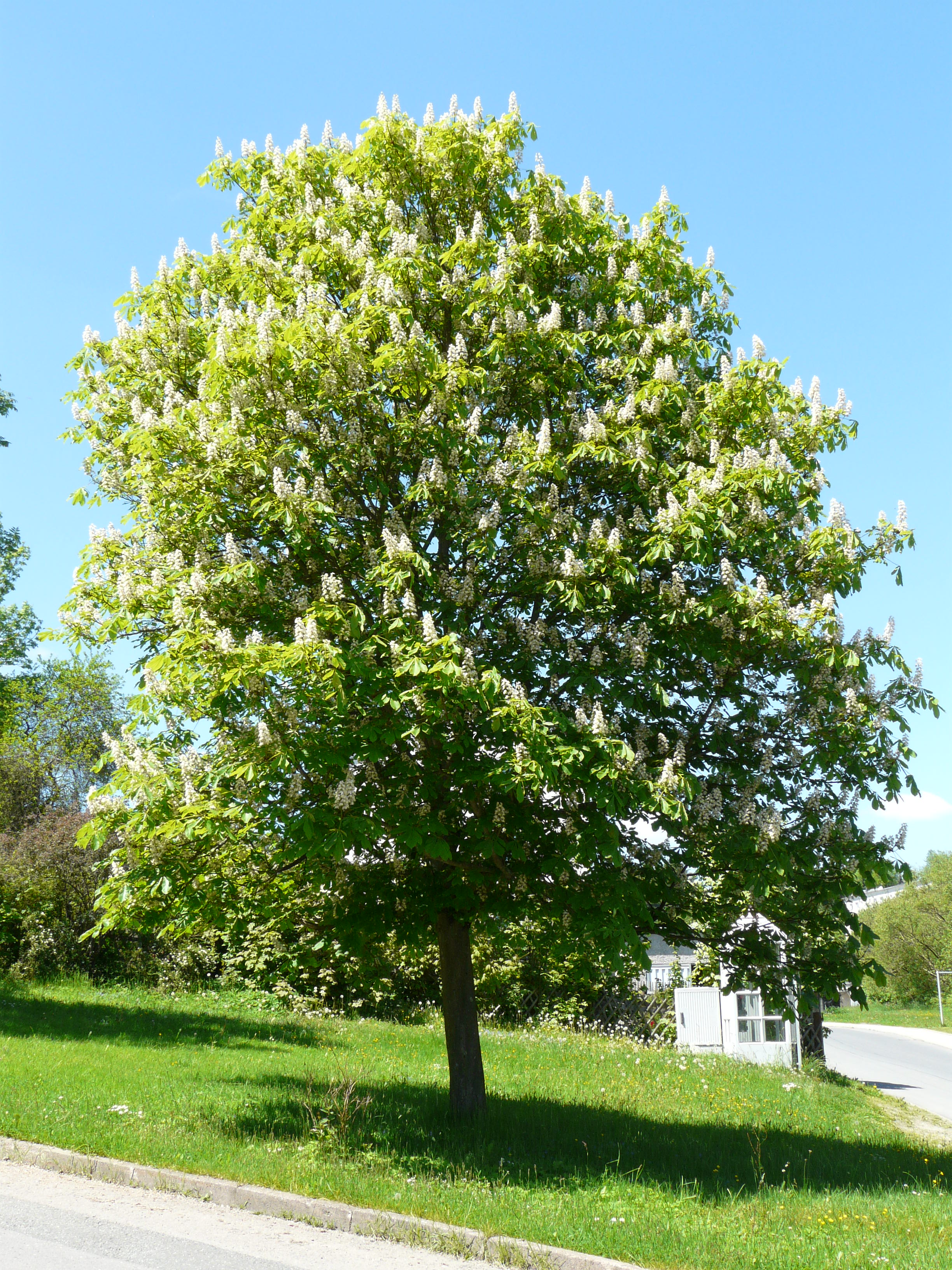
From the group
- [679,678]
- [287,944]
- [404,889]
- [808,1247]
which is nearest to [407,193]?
[679,678]

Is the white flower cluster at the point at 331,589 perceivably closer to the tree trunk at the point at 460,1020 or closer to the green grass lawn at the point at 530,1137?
the tree trunk at the point at 460,1020

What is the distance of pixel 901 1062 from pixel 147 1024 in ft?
71.5

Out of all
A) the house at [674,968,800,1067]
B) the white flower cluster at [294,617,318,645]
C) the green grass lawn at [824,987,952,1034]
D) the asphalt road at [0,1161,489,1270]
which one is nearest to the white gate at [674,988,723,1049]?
the house at [674,968,800,1067]

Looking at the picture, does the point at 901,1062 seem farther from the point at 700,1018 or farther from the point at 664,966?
the point at 700,1018

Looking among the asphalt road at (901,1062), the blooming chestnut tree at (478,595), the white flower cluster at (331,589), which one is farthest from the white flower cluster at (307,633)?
the asphalt road at (901,1062)

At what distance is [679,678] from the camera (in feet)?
34.2

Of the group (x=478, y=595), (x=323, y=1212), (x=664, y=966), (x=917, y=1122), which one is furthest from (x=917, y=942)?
(x=323, y=1212)

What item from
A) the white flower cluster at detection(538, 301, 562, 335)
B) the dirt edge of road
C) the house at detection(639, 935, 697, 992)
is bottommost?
the dirt edge of road

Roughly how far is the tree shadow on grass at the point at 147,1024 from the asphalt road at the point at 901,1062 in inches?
464

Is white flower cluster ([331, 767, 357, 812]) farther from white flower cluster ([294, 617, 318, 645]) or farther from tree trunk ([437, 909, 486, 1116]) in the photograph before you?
tree trunk ([437, 909, 486, 1116])

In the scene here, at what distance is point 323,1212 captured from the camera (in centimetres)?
782

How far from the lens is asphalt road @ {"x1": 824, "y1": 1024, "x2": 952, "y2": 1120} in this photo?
20422mm

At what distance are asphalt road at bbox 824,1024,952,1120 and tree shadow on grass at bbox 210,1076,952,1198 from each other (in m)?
7.21

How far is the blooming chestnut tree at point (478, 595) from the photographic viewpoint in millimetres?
8695
